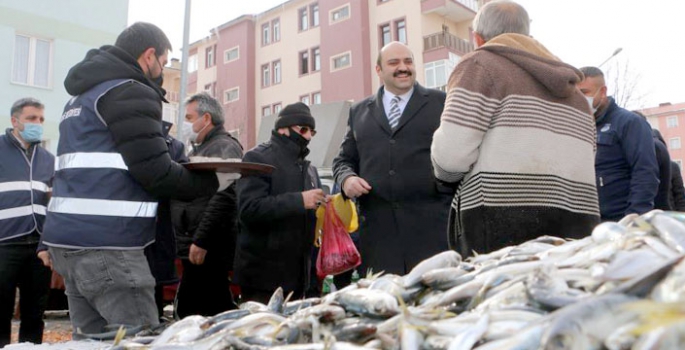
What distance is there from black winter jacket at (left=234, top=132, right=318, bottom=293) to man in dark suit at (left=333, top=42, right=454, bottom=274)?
43 centimetres

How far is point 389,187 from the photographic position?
3.68m

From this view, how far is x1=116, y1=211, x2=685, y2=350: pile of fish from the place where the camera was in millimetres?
833

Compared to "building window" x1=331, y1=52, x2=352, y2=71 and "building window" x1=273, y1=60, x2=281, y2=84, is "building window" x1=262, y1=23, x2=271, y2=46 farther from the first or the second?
"building window" x1=331, y1=52, x2=352, y2=71

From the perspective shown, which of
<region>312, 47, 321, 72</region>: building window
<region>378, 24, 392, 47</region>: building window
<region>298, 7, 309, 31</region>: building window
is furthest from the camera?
<region>298, 7, 309, 31</region>: building window

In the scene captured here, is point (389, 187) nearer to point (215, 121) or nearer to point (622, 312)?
point (215, 121)

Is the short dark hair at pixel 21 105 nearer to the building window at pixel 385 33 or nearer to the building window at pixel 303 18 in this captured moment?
the building window at pixel 385 33

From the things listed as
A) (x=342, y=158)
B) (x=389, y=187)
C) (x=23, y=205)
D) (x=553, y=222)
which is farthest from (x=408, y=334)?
(x=23, y=205)

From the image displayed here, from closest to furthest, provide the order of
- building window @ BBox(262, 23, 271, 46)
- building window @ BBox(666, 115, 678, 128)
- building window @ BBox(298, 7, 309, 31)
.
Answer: building window @ BBox(298, 7, 309, 31) < building window @ BBox(262, 23, 271, 46) < building window @ BBox(666, 115, 678, 128)

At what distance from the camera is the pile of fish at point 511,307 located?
32.8 inches

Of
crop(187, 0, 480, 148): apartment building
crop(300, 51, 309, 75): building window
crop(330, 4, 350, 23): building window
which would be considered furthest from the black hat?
crop(300, 51, 309, 75): building window

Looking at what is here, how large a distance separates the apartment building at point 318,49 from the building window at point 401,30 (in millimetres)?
51

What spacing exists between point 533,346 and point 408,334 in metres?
0.24

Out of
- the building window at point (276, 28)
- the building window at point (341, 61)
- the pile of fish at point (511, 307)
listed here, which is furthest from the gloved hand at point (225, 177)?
the building window at point (276, 28)

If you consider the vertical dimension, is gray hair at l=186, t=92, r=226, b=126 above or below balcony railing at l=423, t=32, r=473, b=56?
below
